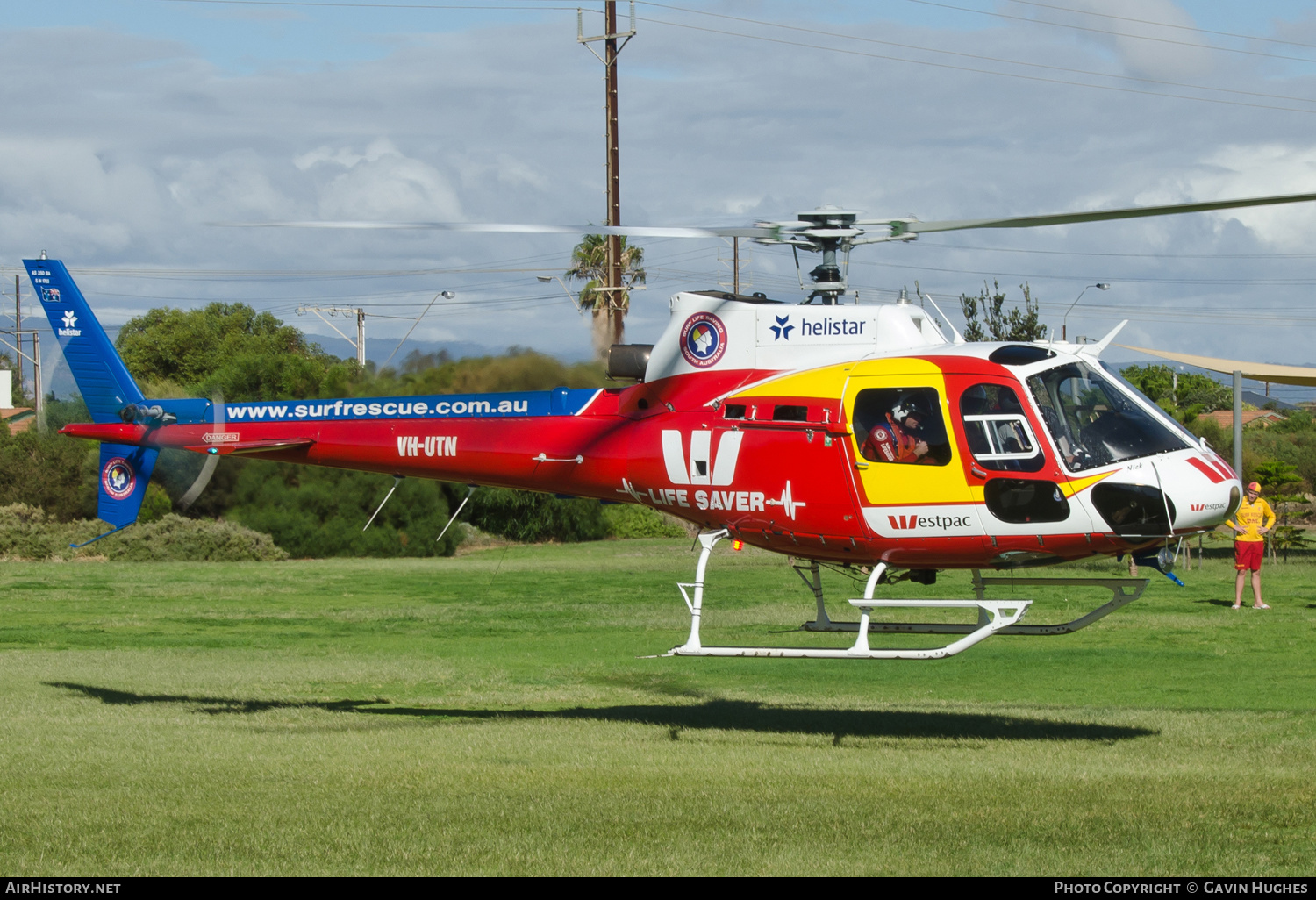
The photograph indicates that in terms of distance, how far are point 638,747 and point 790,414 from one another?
135 inches

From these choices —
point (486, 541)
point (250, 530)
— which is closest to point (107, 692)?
point (250, 530)

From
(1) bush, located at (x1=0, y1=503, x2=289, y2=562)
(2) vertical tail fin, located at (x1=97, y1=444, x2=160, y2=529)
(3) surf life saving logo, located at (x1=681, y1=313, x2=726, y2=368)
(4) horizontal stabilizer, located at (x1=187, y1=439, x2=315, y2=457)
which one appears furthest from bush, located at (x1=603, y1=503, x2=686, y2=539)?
(3) surf life saving logo, located at (x1=681, y1=313, x2=726, y2=368)

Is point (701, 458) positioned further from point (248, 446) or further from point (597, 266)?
point (597, 266)

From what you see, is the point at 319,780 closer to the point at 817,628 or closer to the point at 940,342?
the point at 817,628

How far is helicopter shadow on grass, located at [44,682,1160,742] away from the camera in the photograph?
12.9m

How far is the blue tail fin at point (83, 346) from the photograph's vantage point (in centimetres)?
1545

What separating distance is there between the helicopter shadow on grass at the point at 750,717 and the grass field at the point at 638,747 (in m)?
0.07

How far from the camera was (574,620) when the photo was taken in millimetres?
24000

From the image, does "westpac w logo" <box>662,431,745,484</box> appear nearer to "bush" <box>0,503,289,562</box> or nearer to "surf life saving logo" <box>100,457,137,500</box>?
"surf life saving logo" <box>100,457,137,500</box>

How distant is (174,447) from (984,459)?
9.40 m

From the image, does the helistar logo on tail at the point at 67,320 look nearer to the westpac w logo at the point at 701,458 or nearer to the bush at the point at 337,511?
the westpac w logo at the point at 701,458

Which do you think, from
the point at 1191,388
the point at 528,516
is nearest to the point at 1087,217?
the point at 528,516

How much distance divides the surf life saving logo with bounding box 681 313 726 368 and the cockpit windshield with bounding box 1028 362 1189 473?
9.93ft

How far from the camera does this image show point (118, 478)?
15.5 m
